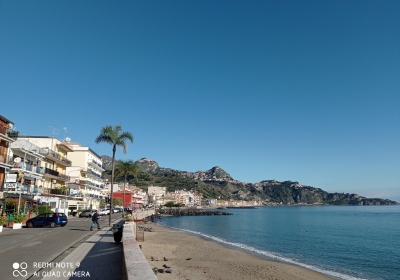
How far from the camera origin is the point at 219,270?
1827 cm

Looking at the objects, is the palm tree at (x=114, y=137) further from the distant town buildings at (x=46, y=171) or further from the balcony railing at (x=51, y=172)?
the balcony railing at (x=51, y=172)

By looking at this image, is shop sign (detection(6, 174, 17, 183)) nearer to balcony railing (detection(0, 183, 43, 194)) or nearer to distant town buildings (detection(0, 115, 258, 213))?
distant town buildings (detection(0, 115, 258, 213))

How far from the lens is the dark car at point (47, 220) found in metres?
27.3

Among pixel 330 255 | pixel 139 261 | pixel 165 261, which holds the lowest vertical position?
pixel 330 255

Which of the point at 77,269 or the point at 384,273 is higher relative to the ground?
the point at 77,269

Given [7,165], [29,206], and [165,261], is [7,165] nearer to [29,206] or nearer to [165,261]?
[29,206]

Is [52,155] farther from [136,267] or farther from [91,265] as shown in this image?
[136,267]

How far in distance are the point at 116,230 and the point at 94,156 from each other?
2502 inches

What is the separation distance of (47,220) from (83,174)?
3981 cm

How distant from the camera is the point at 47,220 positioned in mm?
27734

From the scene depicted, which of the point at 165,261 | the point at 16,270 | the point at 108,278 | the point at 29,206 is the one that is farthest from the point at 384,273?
the point at 29,206

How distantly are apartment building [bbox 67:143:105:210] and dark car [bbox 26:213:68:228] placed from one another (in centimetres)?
2569

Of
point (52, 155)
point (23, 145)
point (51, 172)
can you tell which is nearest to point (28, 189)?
point (23, 145)

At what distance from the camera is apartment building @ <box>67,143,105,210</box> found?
59594 mm
